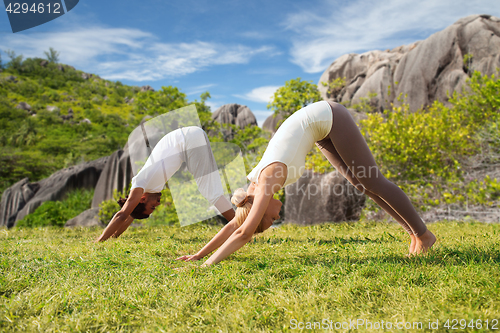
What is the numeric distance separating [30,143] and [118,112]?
2254 cm

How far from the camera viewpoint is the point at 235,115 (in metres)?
35.8

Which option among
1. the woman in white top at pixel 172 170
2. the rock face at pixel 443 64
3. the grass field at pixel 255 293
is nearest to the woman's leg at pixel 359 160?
the grass field at pixel 255 293

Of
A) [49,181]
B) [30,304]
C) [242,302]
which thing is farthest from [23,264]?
[49,181]

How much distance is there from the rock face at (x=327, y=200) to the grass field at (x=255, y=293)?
4.69 metres

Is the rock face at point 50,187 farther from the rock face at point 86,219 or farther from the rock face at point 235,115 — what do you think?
the rock face at point 235,115

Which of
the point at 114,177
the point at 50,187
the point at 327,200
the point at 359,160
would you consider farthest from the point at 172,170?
the point at 50,187

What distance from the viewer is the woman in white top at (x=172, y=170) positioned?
447 centimetres

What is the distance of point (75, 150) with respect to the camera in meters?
38.9

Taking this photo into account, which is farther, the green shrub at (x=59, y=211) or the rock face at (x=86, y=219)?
the green shrub at (x=59, y=211)

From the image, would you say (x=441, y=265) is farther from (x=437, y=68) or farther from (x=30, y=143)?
(x=30, y=143)

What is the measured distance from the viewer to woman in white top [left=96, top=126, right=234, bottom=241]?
14.7 ft

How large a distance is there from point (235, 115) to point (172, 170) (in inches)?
1245

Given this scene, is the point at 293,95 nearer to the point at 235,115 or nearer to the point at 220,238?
the point at 220,238

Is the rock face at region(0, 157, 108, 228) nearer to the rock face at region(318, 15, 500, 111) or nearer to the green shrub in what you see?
the green shrub
